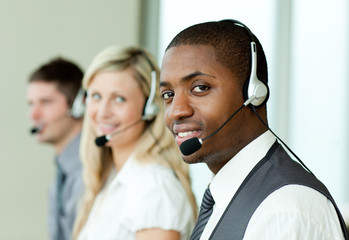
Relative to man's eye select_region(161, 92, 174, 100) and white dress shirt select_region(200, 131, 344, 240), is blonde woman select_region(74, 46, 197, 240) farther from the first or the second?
white dress shirt select_region(200, 131, 344, 240)

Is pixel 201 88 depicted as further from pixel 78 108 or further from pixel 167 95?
pixel 78 108

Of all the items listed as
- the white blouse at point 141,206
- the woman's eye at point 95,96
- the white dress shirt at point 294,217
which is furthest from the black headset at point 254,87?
the woman's eye at point 95,96

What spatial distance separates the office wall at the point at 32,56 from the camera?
142 inches

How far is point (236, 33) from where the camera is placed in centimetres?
129

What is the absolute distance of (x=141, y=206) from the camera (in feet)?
5.99

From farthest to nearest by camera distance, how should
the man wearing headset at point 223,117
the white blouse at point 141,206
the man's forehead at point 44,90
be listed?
the man's forehead at point 44,90
the white blouse at point 141,206
the man wearing headset at point 223,117

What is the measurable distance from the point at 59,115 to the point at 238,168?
1.98 metres

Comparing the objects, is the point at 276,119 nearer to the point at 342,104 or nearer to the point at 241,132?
the point at 342,104

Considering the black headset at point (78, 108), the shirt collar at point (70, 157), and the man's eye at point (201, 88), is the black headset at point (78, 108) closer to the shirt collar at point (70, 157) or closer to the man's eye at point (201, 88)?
the shirt collar at point (70, 157)

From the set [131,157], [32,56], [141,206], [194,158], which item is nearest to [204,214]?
[194,158]

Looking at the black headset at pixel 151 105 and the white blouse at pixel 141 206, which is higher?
the black headset at pixel 151 105

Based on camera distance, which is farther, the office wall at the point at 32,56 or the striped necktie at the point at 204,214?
the office wall at the point at 32,56

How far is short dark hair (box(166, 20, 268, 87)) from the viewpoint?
1237mm

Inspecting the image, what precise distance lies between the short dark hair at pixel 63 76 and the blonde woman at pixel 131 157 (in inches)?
34.1
